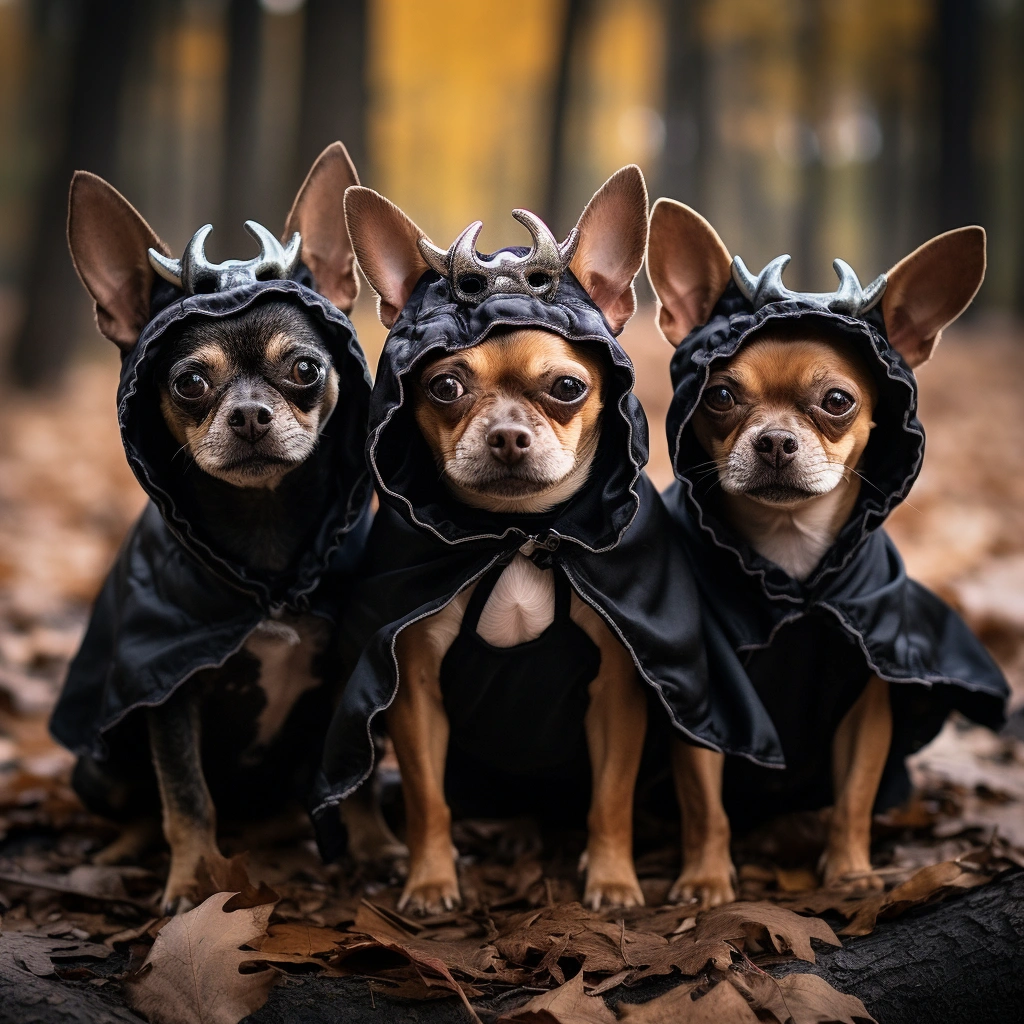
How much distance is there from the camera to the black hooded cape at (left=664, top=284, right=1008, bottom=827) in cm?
325

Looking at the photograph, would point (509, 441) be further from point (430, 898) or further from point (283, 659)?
point (430, 898)

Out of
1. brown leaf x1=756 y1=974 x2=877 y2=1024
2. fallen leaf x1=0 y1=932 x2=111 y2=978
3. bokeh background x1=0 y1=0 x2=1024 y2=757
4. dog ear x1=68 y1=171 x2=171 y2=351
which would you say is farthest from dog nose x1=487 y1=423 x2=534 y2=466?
bokeh background x1=0 y1=0 x2=1024 y2=757

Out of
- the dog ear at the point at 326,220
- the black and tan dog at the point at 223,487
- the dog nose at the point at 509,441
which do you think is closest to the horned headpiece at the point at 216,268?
the black and tan dog at the point at 223,487

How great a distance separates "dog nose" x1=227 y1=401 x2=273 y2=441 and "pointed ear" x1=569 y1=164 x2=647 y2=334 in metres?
1.03

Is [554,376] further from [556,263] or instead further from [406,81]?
[406,81]

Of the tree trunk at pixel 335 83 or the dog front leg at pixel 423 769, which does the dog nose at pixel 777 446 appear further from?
the tree trunk at pixel 335 83

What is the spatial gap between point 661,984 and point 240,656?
5.21 ft

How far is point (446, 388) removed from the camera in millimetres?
3158

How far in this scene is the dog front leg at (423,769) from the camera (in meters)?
3.30

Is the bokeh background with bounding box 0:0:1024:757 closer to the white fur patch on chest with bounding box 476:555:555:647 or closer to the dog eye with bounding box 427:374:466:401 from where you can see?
the white fur patch on chest with bounding box 476:555:555:647

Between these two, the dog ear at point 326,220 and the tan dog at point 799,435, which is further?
the dog ear at point 326,220

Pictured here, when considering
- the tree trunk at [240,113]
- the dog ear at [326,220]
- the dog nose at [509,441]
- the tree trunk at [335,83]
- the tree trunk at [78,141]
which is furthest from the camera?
the tree trunk at [78,141]

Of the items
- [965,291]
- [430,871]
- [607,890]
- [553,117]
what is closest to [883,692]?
[607,890]

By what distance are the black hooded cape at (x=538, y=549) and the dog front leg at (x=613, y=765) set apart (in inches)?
5.9
